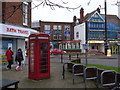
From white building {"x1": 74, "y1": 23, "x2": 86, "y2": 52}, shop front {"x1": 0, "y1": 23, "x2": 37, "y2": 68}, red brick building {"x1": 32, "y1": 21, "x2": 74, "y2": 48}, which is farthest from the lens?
red brick building {"x1": 32, "y1": 21, "x2": 74, "y2": 48}

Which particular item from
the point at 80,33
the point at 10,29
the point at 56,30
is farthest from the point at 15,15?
the point at 56,30

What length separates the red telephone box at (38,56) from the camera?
7602 millimetres

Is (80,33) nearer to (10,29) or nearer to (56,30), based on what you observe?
(56,30)

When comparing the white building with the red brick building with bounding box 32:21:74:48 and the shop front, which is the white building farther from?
the shop front

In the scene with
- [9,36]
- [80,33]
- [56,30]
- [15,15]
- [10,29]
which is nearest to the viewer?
[10,29]

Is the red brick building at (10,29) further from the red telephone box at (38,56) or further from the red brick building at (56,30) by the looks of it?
the red brick building at (56,30)

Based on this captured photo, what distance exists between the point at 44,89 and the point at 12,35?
709 cm

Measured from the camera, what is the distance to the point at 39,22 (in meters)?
46.1

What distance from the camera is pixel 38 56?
7.62 meters

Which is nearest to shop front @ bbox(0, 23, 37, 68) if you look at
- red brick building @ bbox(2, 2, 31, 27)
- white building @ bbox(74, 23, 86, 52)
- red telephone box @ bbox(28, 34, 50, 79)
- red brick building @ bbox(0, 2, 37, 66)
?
red brick building @ bbox(0, 2, 37, 66)

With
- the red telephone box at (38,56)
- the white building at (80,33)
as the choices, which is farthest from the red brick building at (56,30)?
the red telephone box at (38,56)

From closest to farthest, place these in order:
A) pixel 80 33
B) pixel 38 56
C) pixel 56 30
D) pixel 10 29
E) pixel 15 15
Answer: pixel 38 56
pixel 10 29
pixel 15 15
pixel 80 33
pixel 56 30

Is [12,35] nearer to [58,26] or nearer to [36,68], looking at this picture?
[36,68]

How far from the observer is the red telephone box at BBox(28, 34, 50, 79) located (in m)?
7.60
